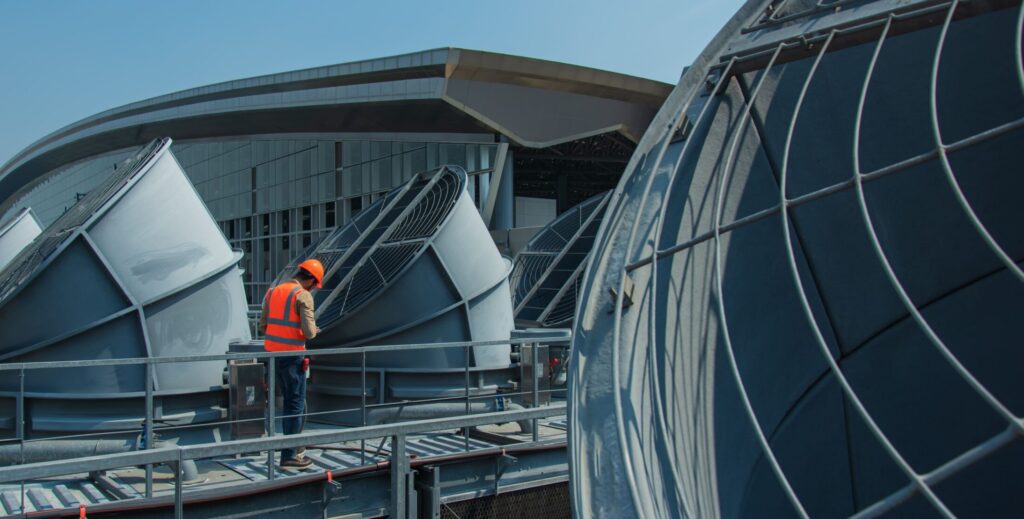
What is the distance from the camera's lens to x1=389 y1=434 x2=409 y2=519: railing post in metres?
5.70

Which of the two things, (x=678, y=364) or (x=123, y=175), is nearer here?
(x=678, y=364)

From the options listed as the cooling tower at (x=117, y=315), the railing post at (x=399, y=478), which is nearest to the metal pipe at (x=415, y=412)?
the cooling tower at (x=117, y=315)

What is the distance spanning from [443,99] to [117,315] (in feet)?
68.6

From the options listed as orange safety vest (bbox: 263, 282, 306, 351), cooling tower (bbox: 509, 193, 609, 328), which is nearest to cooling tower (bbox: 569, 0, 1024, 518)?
orange safety vest (bbox: 263, 282, 306, 351)

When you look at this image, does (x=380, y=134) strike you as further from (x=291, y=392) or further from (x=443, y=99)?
(x=291, y=392)

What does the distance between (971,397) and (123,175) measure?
820cm

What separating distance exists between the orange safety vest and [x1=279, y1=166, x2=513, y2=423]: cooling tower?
6.63ft

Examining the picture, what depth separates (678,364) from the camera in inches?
160

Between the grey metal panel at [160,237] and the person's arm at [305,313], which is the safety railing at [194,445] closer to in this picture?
the person's arm at [305,313]

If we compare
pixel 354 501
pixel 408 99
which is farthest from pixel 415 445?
pixel 408 99

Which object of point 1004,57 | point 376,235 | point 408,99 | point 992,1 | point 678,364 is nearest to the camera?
point 992,1

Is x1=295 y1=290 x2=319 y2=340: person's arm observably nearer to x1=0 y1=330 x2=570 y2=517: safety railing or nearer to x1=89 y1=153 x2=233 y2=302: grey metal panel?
x1=0 y1=330 x2=570 y2=517: safety railing

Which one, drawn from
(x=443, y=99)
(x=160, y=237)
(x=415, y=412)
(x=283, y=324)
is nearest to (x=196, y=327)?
(x=160, y=237)

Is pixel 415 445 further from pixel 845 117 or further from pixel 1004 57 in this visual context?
pixel 1004 57
